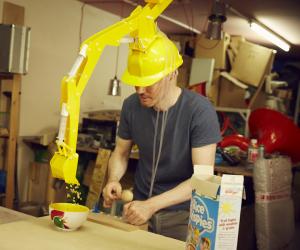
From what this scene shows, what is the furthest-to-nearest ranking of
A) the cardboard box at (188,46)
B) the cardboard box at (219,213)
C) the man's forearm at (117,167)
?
the cardboard box at (188,46)
the man's forearm at (117,167)
the cardboard box at (219,213)

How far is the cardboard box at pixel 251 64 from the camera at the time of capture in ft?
17.7

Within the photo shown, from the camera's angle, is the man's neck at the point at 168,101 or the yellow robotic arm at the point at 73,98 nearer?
the yellow robotic arm at the point at 73,98

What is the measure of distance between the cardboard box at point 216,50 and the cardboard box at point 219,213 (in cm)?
441

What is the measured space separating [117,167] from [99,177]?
6.46ft

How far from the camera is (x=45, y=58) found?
4570mm

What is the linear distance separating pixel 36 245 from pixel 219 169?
2266mm

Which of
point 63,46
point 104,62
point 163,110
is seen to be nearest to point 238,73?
point 104,62

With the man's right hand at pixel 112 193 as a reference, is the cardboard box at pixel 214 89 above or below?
above

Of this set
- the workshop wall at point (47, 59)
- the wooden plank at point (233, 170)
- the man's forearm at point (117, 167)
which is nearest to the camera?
the man's forearm at point (117, 167)

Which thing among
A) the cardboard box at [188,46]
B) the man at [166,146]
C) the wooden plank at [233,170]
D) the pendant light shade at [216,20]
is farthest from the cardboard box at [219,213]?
the cardboard box at [188,46]

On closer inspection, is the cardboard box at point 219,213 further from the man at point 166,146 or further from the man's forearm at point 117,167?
the man's forearm at point 117,167

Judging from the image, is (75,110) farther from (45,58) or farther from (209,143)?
(45,58)

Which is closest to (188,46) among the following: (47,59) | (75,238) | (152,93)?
(47,59)

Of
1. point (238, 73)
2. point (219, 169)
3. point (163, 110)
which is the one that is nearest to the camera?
point (163, 110)
